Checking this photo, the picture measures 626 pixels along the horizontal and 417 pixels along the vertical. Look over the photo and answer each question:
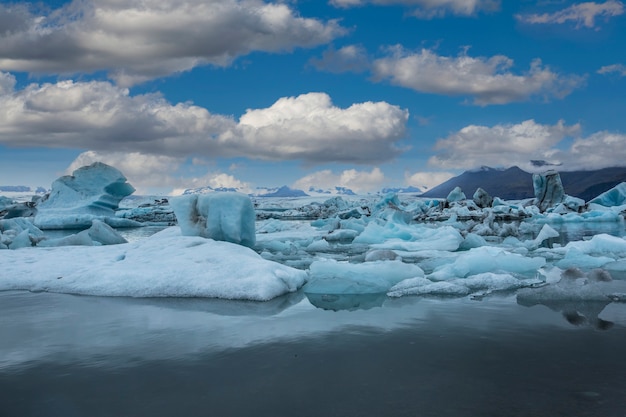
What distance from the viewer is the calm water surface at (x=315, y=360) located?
3.23m

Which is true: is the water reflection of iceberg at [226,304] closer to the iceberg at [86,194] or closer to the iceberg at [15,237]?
the iceberg at [15,237]

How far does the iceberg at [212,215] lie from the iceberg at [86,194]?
25.3 metres

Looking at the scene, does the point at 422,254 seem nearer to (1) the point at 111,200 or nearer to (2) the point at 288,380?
(2) the point at 288,380

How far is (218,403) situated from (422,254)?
1086 centimetres

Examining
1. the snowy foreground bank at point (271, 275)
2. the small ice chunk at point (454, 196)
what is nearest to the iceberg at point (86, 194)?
the snowy foreground bank at point (271, 275)

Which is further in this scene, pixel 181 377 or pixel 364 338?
pixel 364 338

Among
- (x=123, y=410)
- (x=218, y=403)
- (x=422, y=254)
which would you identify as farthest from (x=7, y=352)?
(x=422, y=254)

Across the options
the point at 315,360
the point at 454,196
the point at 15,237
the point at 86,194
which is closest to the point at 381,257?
the point at 315,360

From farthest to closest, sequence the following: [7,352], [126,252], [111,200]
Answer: [111,200], [126,252], [7,352]

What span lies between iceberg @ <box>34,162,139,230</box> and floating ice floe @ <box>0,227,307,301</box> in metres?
27.7

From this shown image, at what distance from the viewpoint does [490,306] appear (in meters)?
6.29

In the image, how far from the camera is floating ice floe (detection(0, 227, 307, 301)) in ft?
23.8

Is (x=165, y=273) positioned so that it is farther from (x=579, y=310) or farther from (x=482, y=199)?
(x=482, y=199)

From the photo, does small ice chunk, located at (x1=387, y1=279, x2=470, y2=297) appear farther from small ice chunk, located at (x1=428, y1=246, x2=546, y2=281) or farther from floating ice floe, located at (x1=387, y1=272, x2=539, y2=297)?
small ice chunk, located at (x1=428, y1=246, x2=546, y2=281)
